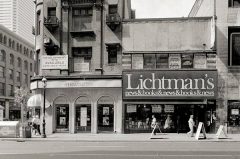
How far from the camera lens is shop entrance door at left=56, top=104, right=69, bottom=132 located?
32.0 meters

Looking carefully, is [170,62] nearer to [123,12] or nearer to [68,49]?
[123,12]

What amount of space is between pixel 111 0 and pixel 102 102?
347 inches

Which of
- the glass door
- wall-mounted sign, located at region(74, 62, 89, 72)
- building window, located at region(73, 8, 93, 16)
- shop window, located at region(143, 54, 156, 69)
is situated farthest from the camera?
building window, located at region(73, 8, 93, 16)

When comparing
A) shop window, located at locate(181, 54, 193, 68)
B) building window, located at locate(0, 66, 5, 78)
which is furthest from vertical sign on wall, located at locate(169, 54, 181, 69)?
building window, located at locate(0, 66, 5, 78)

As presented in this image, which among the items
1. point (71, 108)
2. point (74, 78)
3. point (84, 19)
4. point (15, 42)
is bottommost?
point (71, 108)

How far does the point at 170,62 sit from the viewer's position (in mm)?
30578

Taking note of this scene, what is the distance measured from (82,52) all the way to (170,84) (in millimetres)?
8103

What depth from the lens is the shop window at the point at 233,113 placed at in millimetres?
29953

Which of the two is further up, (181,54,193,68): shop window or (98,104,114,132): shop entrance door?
(181,54,193,68): shop window

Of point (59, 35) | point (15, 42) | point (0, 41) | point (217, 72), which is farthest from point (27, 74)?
point (217, 72)

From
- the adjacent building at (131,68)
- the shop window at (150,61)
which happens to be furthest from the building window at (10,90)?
the shop window at (150,61)

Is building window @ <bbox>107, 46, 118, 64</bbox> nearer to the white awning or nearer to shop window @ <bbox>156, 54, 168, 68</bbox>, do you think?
shop window @ <bbox>156, 54, 168, 68</bbox>

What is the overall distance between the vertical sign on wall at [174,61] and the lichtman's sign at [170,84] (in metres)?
0.48

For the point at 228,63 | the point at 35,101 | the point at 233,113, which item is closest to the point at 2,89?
the point at 35,101
